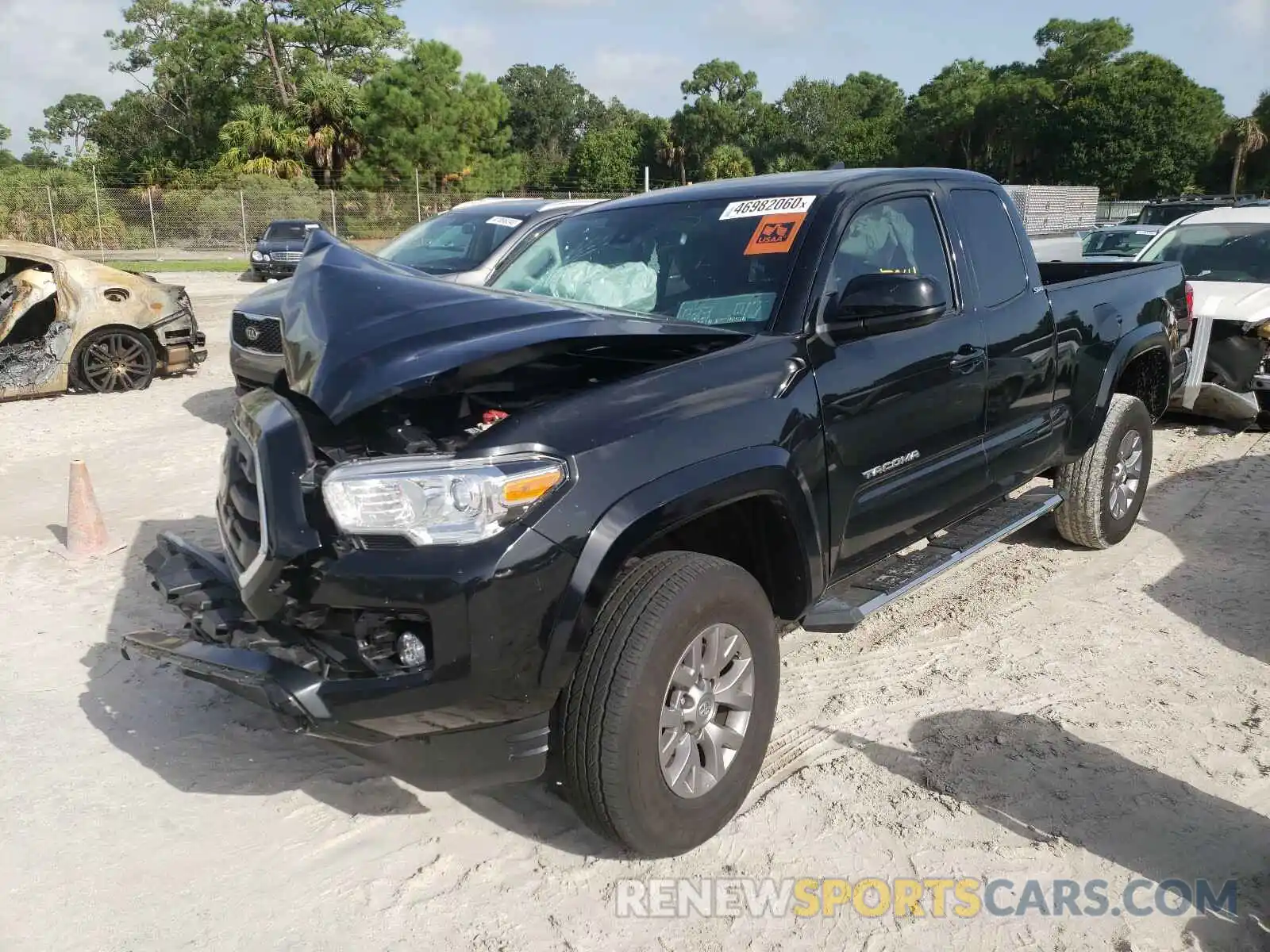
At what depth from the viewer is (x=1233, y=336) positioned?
821 cm

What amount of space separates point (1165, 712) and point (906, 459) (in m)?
1.43

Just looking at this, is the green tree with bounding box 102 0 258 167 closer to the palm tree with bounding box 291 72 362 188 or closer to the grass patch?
the palm tree with bounding box 291 72 362 188

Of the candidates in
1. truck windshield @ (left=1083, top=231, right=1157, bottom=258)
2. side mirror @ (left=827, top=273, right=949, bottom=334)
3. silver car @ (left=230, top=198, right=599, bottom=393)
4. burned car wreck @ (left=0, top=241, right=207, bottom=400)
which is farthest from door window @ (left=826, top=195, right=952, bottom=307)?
truck windshield @ (left=1083, top=231, right=1157, bottom=258)

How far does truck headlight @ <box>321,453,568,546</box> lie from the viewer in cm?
254

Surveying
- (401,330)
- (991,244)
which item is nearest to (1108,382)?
(991,244)

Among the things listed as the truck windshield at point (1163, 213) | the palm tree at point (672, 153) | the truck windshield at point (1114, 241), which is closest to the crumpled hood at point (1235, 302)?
the truck windshield at point (1114, 241)

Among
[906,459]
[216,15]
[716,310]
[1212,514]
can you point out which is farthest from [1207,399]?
[216,15]

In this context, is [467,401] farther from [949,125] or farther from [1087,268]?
[949,125]

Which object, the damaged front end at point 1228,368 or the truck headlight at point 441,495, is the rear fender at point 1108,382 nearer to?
the damaged front end at point 1228,368

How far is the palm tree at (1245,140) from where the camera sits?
55.7 m

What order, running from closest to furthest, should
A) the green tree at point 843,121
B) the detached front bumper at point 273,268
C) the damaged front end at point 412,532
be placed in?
the damaged front end at point 412,532 < the detached front bumper at point 273,268 < the green tree at point 843,121

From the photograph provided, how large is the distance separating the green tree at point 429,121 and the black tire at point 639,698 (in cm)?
4186

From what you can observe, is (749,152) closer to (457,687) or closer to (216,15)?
(216,15)

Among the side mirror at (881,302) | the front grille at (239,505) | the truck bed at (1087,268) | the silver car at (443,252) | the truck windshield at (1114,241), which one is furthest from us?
the truck windshield at (1114,241)
